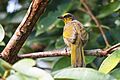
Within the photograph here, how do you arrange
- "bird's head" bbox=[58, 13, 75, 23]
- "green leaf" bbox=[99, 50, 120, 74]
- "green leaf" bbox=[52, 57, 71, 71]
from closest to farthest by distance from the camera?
"green leaf" bbox=[99, 50, 120, 74] < "green leaf" bbox=[52, 57, 71, 71] < "bird's head" bbox=[58, 13, 75, 23]

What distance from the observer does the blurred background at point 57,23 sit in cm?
248

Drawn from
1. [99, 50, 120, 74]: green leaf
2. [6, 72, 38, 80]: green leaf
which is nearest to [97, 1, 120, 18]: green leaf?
[99, 50, 120, 74]: green leaf

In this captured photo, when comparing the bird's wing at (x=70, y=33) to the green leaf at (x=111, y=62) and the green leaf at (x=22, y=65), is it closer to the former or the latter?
the green leaf at (x=111, y=62)

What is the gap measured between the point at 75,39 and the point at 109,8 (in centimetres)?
42

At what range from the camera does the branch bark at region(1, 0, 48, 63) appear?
140 cm

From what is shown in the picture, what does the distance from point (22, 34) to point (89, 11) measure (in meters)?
1.13

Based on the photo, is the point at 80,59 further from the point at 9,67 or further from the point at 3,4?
the point at 3,4

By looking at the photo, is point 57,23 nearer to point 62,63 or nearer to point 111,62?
point 62,63

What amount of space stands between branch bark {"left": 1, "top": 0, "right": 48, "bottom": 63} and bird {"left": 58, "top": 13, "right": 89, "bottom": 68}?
433 millimetres

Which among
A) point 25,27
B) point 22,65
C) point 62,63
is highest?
point 25,27

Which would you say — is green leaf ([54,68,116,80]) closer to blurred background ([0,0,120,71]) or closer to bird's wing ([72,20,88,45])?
bird's wing ([72,20,88,45])

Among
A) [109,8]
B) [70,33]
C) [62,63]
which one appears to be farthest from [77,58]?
[109,8]

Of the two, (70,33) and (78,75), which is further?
(70,33)

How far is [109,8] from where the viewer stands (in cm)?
251
